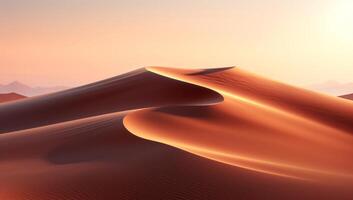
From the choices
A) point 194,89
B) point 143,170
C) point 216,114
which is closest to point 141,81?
point 194,89

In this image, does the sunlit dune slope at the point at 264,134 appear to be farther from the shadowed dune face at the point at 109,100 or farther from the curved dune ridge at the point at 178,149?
the shadowed dune face at the point at 109,100

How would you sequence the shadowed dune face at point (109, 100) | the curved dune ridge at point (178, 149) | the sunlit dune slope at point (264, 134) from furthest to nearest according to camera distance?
the shadowed dune face at point (109, 100) < the sunlit dune slope at point (264, 134) < the curved dune ridge at point (178, 149)

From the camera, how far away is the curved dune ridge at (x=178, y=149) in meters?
8.15

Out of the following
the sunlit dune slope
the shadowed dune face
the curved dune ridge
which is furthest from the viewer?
the shadowed dune face

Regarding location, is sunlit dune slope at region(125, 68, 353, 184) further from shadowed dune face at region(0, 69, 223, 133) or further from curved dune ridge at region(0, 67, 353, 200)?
shadowed dune face at region(0, 69, 223, 133)

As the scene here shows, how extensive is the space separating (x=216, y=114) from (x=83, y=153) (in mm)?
5244

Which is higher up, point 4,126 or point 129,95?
point 129,95

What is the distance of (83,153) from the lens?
34.8 ft

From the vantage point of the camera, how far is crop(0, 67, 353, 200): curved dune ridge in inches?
321

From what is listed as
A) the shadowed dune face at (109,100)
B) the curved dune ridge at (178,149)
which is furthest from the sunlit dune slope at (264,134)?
the shadowed dune face at (109,100)

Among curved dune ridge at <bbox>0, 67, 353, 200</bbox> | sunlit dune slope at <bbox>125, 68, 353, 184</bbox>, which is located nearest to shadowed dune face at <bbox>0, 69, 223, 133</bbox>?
curved dune ridge at <bbox>0, 67, 353, 200</bbox>

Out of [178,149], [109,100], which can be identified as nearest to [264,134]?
[178,149]

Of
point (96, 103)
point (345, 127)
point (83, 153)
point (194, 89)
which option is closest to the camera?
point (83, 153)

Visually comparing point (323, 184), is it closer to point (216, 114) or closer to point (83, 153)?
point (83, 153)
